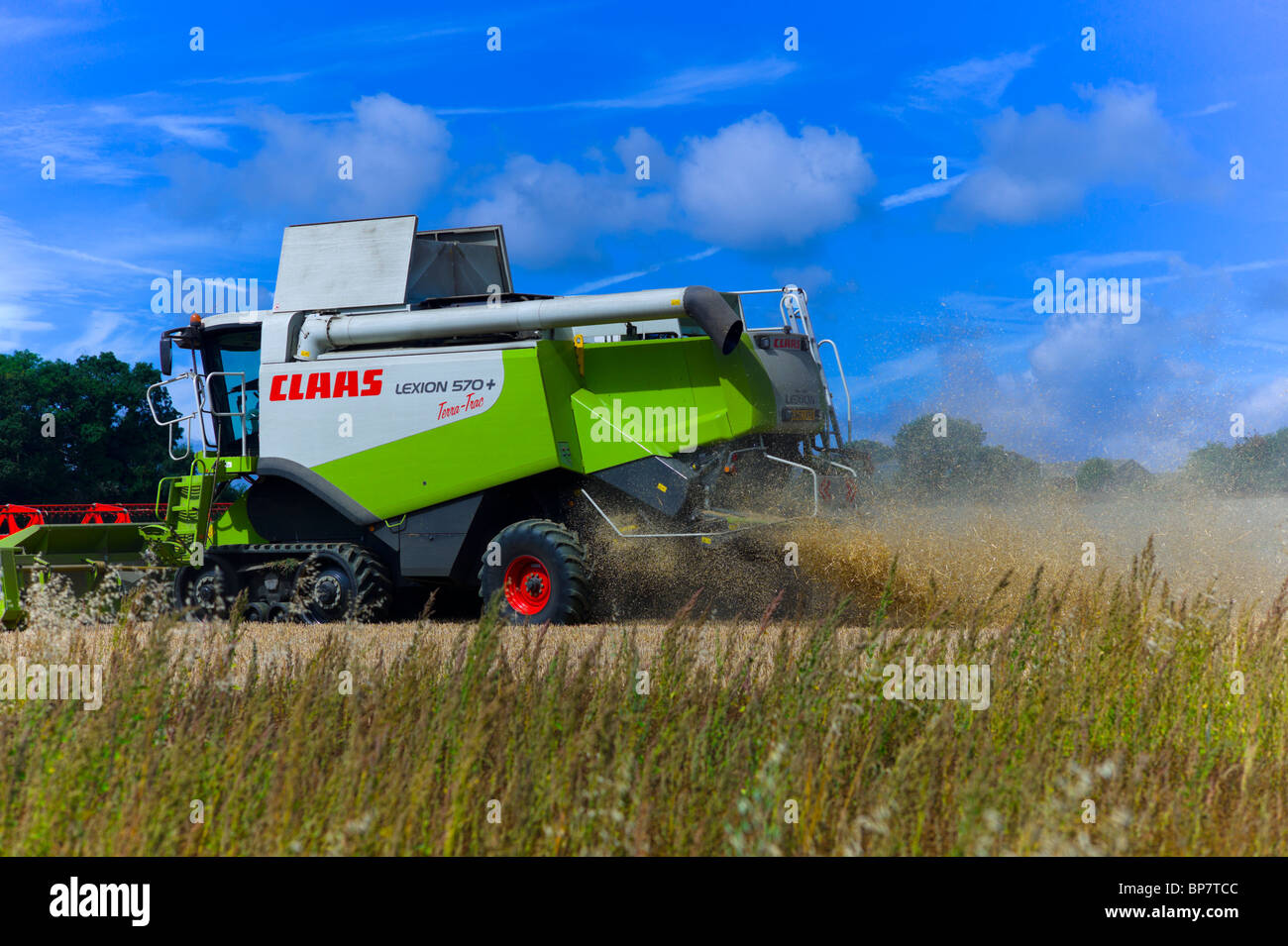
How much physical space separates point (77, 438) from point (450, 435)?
47.9 m

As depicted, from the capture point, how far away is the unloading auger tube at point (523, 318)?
10242 mm

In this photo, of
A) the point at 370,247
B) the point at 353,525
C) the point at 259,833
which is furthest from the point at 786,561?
the point at 259,833

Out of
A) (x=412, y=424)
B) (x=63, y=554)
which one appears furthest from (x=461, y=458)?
(x=63, y=554)

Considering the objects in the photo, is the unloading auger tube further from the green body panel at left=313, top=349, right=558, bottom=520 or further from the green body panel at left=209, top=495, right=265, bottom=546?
the green body panel at left=209, top=495, right=265, bottom=546

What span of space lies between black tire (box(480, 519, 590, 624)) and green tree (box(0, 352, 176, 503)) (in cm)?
4419

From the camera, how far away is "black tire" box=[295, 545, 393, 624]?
11.3 m

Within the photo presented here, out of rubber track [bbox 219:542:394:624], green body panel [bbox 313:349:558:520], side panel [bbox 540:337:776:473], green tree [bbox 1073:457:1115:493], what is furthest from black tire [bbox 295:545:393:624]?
green tree [bbox 1073:457:1115:493]

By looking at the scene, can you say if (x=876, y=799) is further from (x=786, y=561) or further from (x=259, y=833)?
(x=786, y=561)

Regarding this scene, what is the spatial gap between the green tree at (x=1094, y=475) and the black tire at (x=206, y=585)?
30.1 feet

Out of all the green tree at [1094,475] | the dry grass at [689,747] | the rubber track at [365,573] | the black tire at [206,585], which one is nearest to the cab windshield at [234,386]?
the black tire at [206,585]

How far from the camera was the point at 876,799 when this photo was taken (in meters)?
4.10

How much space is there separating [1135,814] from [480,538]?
26.1ft

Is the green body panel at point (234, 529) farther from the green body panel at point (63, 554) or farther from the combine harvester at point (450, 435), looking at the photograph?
the green body panel at point (63, 554)

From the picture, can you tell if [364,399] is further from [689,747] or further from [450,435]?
[689,747]
